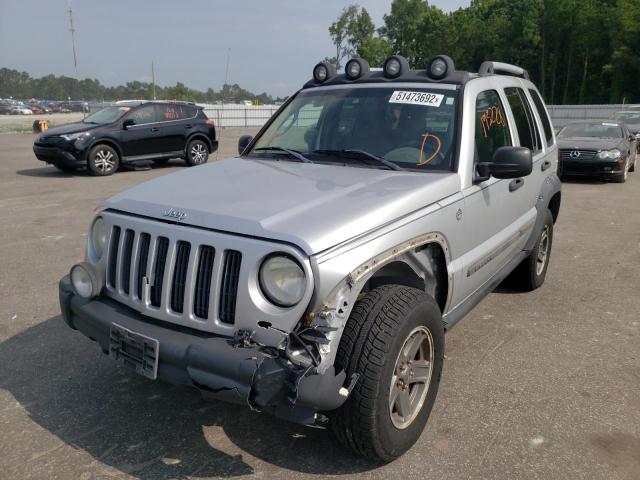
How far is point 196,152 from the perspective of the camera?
1529cm

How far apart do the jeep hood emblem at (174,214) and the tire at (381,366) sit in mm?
915

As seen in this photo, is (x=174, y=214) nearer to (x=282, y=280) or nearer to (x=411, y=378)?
(x=282, y=280)

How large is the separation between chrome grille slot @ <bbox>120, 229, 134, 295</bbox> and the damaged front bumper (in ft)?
1.21

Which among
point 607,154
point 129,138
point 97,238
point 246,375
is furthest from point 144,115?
point 246,375

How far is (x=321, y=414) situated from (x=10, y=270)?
4.67 meters

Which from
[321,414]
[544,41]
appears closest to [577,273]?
[321,414]

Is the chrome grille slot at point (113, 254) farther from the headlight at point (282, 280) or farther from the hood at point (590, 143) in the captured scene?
the hood at point (590, 143)

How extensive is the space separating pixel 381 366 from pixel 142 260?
1.26 meters

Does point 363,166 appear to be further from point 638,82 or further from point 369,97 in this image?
point 638,82

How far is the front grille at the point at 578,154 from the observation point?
41.5 ft

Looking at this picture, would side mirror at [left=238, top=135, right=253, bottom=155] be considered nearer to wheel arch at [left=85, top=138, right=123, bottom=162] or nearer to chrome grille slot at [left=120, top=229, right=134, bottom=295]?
chrome grille slot at [left=120, top=229, right=134, bottom=295]

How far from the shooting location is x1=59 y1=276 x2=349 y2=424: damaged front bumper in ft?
7.84

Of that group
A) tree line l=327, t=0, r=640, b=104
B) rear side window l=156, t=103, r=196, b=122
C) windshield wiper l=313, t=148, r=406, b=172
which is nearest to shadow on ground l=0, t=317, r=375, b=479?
windshield wiper l=313, t=148, r=406, b=172

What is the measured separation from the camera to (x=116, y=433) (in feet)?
10.3
